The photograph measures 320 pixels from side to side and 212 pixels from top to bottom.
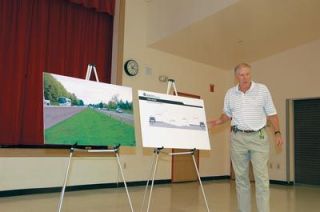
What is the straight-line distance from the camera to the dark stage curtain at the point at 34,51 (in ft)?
14.5

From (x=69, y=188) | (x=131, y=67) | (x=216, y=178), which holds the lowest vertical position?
(x=216, y=178)

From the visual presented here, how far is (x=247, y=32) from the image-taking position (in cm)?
579

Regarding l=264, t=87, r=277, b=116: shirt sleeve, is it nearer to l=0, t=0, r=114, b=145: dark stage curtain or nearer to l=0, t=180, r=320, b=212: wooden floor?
l=0, t=180, r=320, b=212: wooden floor

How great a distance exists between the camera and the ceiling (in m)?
5.04

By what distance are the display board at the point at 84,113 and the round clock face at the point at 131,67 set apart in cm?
232

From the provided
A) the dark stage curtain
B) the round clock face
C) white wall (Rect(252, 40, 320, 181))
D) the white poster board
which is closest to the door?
white wall (Rect(252, 40, 320, 181))

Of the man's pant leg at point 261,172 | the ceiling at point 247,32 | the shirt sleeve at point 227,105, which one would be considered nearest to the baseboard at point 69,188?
the ceiling at point 247,32

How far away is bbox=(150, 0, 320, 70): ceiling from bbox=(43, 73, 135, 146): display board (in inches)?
105

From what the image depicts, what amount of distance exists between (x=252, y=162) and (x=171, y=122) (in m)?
0.88

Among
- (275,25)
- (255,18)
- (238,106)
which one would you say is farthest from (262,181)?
(275,25)

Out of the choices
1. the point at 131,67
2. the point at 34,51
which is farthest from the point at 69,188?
the point at 131,67

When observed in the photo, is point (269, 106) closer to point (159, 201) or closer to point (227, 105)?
point (227, 105)

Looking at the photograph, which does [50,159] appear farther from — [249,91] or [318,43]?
[318,43]

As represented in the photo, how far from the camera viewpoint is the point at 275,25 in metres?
5.63
